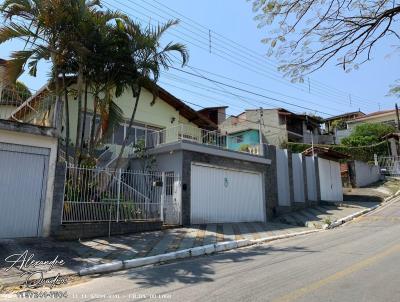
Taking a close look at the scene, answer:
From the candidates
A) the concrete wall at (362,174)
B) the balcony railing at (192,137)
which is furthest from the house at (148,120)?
the concrete wall at (362,174)

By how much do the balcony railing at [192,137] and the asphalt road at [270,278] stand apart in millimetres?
7979

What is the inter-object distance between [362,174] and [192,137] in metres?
16.6

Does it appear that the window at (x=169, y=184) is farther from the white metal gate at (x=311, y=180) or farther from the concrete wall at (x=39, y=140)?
the white metal gate at (x=311, y=180)

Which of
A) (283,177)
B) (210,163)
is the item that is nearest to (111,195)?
(210,163)

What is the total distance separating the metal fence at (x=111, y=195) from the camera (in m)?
11.7

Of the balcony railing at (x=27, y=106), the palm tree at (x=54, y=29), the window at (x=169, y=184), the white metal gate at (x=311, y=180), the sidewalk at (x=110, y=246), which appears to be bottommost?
the sidewalk at (x=110, y=246)

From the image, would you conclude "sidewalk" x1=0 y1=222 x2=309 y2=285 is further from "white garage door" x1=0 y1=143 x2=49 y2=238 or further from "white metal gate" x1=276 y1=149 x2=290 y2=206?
"white metal gate" x1=276 y1=149 x2=290 y2=206

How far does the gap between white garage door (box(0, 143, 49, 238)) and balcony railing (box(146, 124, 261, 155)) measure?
6.61 metres

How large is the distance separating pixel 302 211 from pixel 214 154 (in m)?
7.47

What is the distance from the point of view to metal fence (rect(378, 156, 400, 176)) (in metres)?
33.4

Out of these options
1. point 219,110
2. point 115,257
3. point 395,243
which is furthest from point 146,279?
point 219,110

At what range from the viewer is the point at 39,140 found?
36.1 feet

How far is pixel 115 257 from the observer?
929 centimetres

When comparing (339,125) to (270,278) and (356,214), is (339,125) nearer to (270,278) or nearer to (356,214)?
(356,214)
